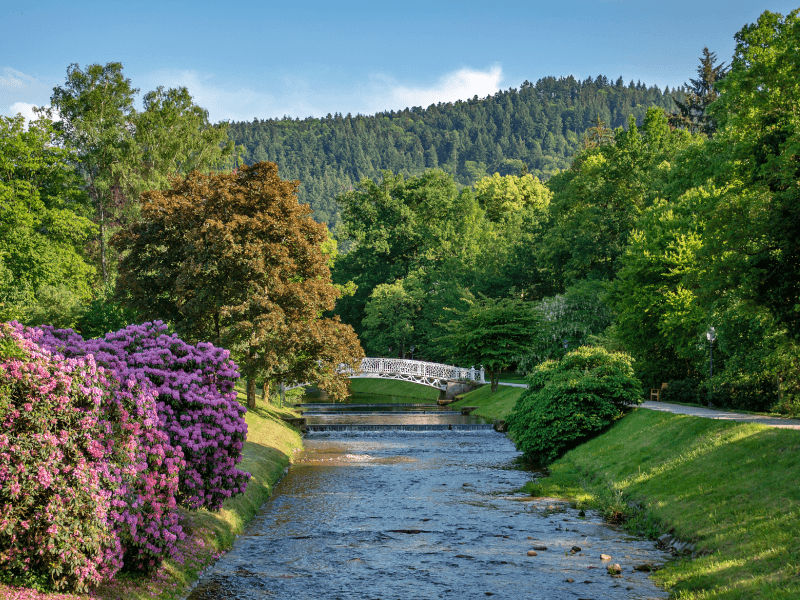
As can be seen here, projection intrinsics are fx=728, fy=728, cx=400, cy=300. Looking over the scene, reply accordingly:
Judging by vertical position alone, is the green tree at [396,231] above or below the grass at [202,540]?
above

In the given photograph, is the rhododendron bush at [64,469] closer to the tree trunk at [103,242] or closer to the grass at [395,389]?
the tree trunk at [103,242]

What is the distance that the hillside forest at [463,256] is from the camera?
1934 cm

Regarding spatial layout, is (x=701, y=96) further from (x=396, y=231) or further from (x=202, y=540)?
(x=202, y=540)

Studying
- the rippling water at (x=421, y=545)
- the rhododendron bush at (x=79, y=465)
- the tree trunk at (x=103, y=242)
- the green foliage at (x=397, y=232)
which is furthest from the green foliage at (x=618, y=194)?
the rhododendron bush at (x=79, y=465)

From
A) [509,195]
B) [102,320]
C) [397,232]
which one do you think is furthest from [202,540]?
[509,195]

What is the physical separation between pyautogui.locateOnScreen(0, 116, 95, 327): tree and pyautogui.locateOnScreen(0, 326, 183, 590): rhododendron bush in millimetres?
31082

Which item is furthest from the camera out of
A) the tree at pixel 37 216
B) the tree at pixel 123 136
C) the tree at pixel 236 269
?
the tree at pixel 123 136

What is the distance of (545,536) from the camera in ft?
52.4

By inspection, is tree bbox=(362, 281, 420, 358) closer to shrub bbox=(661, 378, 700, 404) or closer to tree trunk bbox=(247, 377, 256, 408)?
tree trunk bbox=(247, 377, 256, 408)

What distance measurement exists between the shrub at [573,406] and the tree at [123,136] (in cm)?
2985

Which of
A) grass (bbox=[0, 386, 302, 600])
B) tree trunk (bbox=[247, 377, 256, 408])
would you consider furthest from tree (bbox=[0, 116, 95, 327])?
grass (bbox=[0, 386, 302, 600])

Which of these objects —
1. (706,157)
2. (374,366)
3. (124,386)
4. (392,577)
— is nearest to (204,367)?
(124,386)

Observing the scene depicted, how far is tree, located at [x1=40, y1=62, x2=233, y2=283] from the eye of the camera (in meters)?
47.1

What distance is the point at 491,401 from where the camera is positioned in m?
47.2
